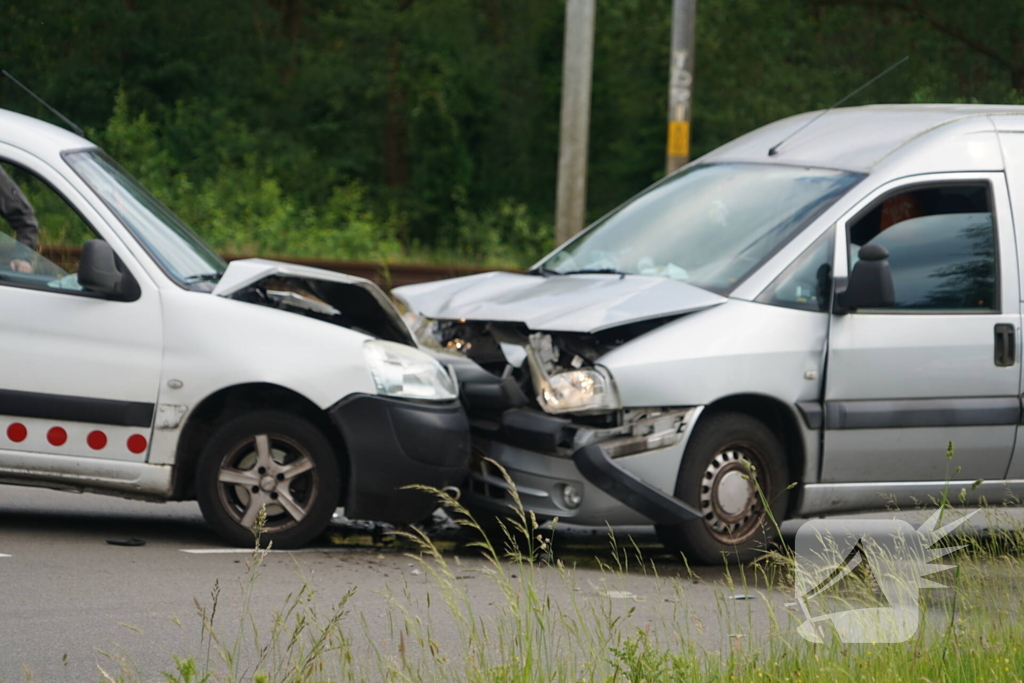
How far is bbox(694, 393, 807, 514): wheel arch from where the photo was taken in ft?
20.2

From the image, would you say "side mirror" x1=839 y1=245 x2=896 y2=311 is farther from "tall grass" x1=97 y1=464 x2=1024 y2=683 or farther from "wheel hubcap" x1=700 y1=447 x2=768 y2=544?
"tall grass" x1=97 y1=464 x2=1024 y2=683

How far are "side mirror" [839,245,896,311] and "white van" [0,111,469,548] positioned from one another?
6.21 ft

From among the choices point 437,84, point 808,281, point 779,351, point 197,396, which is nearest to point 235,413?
point 197,396

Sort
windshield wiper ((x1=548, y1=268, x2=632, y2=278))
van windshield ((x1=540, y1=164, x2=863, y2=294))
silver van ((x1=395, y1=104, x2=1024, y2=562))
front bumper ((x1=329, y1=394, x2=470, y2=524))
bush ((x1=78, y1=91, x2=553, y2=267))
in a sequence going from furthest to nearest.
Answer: bush ((x1=78, y1=91, x2=553, y2=267)), windshield wiper ((x1=548, y1=268, x2=632, y2=278)), van windshield ((x1=540, y1=164, x2=863, y2=294)), silver van ((x1=395, y1=104, x2=1024, y2=562)), front bumper ((x1=329, y1=394, x2=470, y2=524))

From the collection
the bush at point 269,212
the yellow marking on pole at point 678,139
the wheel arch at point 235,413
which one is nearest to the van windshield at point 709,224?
the wheel arch at point 235,413

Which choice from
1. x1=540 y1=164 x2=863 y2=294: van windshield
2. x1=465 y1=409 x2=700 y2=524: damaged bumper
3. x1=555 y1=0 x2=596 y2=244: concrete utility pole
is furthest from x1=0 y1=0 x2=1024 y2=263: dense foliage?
x1=465 y1=409 x2=700 y2=524: damaged bumper

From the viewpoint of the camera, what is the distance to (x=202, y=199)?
21.4 meters

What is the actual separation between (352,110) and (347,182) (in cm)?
176

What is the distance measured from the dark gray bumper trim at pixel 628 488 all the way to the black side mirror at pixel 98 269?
2.12 m

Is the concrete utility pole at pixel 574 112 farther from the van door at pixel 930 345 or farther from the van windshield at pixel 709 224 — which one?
the van door at pixel 930 345

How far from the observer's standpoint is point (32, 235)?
240 inches

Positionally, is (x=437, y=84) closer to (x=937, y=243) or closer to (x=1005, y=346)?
(x=937, y=243)

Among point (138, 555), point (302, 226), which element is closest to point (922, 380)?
point (138, 555)

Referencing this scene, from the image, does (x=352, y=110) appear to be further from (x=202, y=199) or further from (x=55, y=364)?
(x=55, y=364)
